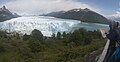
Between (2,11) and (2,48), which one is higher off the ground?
(2,11)

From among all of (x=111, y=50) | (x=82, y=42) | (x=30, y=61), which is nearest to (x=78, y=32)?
(x=82, y=42)

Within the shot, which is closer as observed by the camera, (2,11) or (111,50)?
(111,50)

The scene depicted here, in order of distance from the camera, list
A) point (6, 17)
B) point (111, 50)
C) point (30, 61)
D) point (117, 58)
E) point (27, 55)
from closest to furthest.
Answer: point (117, 58), point (111, 50), point (30, 61), point (27, 55), point (6, 17)

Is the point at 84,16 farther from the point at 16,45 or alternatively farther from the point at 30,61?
the point at 30,61

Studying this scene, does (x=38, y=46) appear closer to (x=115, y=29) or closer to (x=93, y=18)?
(x=115, y=29)

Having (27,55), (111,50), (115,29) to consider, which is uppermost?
(115,29)

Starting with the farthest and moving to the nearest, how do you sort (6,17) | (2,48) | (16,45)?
(6,17) < (16,45) < (2,48)

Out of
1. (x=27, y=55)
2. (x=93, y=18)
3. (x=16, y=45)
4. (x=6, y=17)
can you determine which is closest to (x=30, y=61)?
(x=27, y=55)

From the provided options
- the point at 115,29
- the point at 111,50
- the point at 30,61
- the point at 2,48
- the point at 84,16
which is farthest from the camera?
the point at 84,16

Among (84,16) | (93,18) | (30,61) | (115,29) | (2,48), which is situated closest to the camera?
(115,29)
